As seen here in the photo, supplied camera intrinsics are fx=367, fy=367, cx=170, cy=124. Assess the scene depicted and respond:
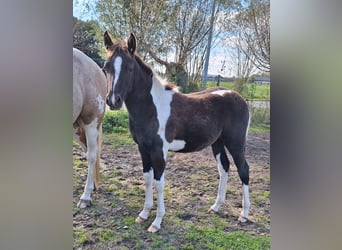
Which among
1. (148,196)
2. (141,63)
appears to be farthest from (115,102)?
(148,196)

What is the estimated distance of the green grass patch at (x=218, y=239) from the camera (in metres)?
1.62

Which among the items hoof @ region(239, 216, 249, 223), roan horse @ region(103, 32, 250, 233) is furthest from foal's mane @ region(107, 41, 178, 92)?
hoof @ region(239, 216, 249, 223)

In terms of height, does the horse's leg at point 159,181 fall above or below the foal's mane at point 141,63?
below

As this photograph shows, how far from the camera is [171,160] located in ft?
5.39

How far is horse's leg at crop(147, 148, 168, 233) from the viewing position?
1.62 metres

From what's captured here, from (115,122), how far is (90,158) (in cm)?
20

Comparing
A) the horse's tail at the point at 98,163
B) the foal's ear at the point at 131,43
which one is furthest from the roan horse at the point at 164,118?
the horse's tail at the point at 98,163

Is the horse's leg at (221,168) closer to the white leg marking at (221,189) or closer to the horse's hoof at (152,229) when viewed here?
the white leg marking at (221,189)

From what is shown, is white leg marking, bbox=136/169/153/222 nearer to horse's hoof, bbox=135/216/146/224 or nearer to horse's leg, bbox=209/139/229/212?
horse's hoof, bbox=135/216/146/224

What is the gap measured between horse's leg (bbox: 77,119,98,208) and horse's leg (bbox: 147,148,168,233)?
27 cm

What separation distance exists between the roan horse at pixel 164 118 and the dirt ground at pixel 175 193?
0.09 feet
